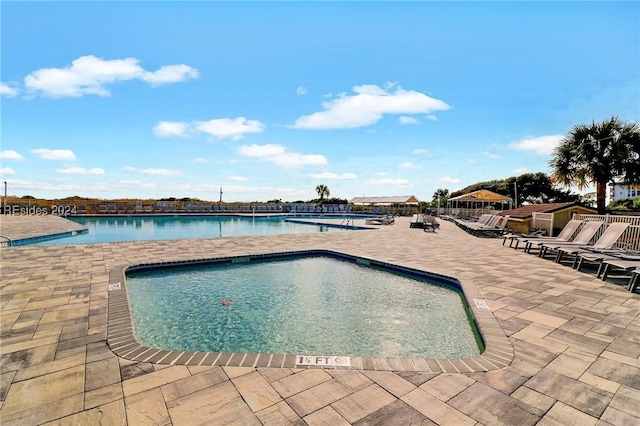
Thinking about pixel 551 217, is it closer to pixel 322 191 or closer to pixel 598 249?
pixel 598 249

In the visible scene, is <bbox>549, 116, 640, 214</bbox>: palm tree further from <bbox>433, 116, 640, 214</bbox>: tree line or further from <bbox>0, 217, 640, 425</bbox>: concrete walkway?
<bbox>0, 217, 640, 425</bbox>: concrete walkway

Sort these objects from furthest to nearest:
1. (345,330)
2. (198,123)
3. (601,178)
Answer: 1. (198,123)
2. (601,178)
3. (345,330)

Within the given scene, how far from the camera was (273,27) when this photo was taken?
993 cm

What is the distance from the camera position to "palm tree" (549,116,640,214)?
1145 centimetres

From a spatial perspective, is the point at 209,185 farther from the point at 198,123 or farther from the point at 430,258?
the point at 430,258

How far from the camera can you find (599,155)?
1196 centimetres

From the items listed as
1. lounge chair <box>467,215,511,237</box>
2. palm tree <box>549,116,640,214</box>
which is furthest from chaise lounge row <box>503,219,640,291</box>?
palm tree <box>549,116,640,214</box>

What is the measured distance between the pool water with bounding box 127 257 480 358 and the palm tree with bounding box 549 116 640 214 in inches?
444

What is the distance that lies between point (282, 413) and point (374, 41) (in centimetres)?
1196

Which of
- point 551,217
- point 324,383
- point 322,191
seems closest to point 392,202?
point 322,191

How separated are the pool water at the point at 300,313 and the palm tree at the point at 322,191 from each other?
1781 inches

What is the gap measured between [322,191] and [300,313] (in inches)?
1882

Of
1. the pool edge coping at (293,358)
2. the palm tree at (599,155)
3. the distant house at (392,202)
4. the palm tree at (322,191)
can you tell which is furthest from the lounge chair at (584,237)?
the palm tree at (322,191)

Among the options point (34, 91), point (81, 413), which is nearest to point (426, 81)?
point (81, 413)
